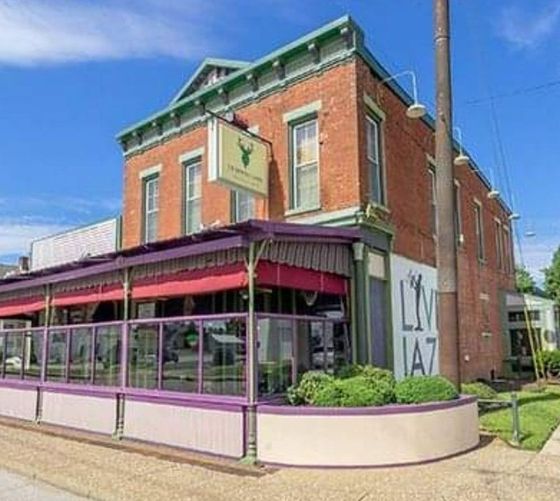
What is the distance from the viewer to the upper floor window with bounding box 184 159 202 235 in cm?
1694

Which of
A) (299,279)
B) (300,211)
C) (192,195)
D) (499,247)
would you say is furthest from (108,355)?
(499,247)

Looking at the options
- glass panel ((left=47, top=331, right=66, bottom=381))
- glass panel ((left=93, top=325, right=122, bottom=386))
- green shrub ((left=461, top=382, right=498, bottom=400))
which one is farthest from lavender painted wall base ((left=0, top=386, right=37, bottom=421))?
green shrub ((left=461, top=382, right=498, bottom=400))

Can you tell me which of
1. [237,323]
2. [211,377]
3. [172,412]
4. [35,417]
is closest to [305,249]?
[237,323]

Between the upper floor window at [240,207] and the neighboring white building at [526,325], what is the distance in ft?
48.0

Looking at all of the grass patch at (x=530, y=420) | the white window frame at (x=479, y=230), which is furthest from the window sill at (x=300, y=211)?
the white window frame at (x=479, y=230)

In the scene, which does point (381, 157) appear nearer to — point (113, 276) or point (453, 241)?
point (453, 241)

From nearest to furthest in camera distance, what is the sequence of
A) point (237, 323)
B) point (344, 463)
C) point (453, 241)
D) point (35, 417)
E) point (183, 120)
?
1. point (344, 463)
2. point (237, 323)
3. point (453, 241)
4. point (35, 417)
5. point (183, 120)

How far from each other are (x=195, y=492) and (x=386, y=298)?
737cm

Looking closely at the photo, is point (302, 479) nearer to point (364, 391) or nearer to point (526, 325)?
point (364, 391)

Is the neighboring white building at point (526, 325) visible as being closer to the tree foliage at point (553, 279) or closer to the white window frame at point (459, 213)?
the white window frame at point (459, 213)

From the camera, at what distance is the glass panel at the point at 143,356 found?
11.2 metres

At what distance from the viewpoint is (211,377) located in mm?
10141

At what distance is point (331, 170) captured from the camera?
1345 centimetres

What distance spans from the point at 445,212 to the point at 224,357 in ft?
17.8
